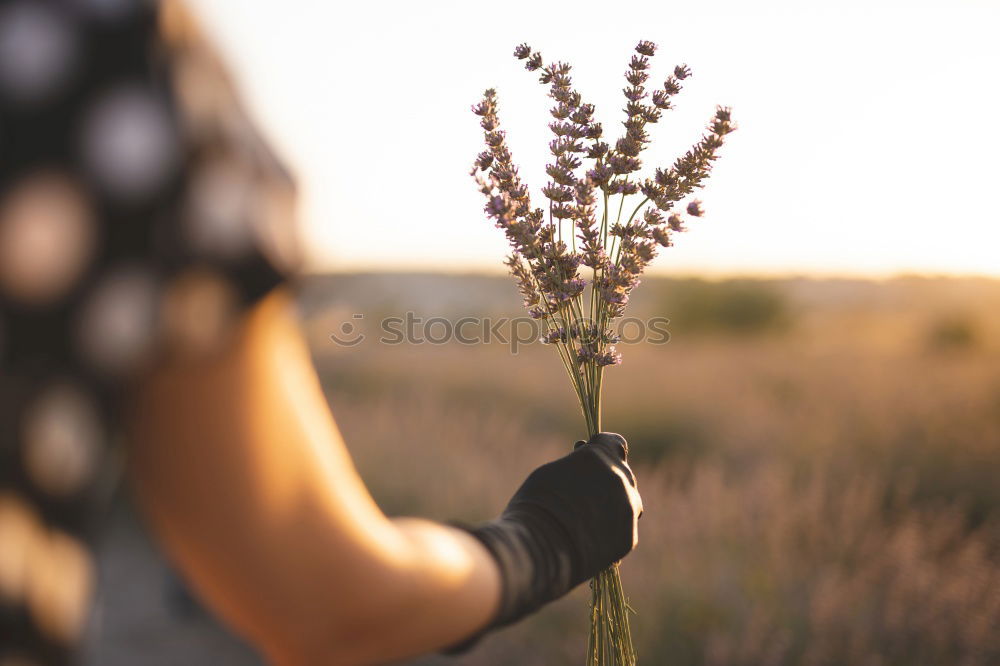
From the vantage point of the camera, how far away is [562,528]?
0.89 m

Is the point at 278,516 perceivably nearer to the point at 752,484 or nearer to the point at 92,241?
the point at 92,241

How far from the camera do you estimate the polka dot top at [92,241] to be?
40cm

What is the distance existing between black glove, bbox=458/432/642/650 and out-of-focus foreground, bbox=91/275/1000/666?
183cm

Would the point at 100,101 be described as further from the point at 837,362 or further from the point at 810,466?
the point at 837,362

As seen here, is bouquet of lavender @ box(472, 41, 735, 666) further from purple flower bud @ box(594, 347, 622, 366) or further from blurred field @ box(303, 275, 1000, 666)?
blurred field @ box(303, 275, 1000, 666)

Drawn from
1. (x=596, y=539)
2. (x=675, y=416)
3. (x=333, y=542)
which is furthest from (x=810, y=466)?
(x=333, y=542)

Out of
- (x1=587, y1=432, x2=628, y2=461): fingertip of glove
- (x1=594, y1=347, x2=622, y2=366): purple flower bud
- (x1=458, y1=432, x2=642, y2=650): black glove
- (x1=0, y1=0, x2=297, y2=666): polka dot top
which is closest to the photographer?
(x1=0, y1=0, x2=297, y2=666): polka dot top

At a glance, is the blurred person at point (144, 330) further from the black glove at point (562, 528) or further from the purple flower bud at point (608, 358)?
the purple flower bud at point (608, 358)

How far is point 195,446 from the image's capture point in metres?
0.48

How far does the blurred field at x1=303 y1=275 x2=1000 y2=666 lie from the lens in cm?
263

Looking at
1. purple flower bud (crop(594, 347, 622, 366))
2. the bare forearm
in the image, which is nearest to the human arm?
the bare forearm

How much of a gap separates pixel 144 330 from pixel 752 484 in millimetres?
3325

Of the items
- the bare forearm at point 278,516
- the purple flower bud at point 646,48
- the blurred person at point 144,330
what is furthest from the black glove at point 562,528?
the purple flower bud at point 646,48

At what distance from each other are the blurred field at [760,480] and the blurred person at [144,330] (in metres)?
0.30
